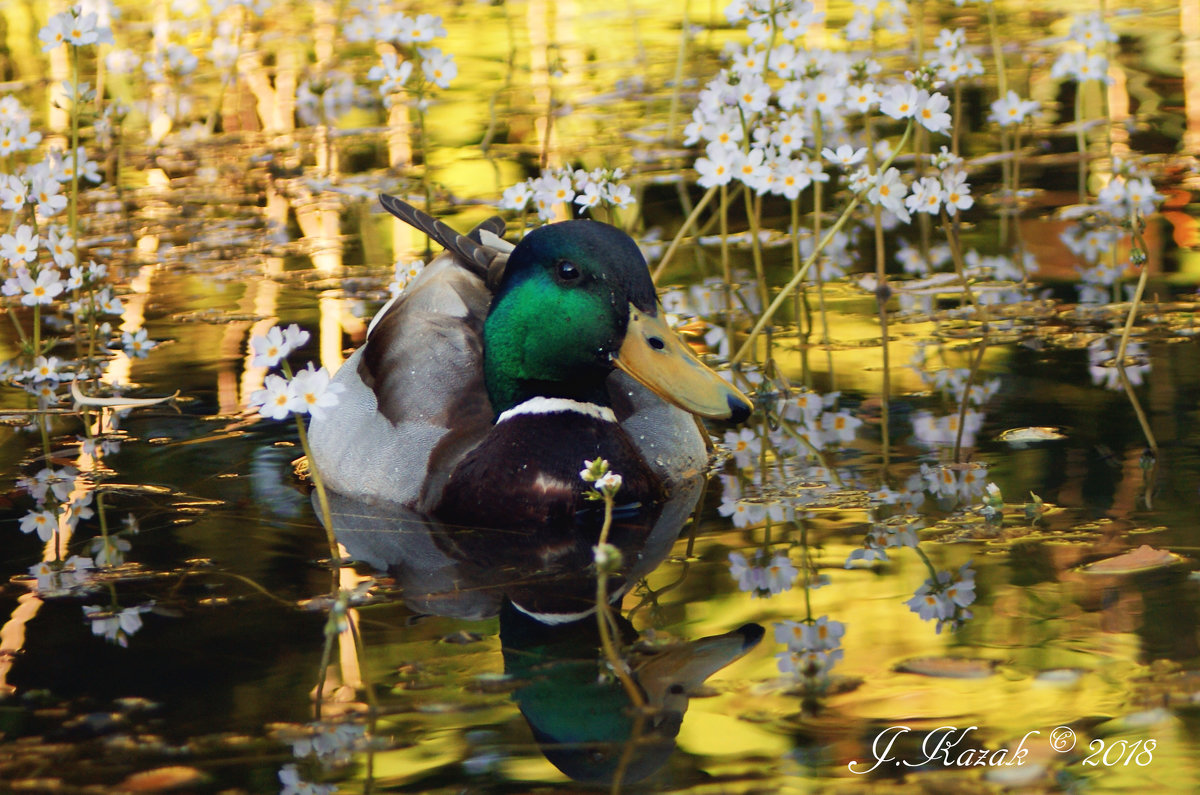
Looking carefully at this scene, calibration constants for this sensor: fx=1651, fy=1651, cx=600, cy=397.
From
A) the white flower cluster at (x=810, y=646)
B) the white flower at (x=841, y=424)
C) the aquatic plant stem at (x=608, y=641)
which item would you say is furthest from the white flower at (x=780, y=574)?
the white flower at (x=841, y=424)

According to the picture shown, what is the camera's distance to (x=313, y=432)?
6.10 meters

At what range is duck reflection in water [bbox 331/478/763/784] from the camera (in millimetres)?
3586

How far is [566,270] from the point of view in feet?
16.8

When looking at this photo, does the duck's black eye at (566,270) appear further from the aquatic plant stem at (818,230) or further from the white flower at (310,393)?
the aquatic plant stem at (818,230)

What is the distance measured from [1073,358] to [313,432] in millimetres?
2918

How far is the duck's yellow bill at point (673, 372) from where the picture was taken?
4824 millimetres

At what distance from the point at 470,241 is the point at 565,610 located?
2.12 metres

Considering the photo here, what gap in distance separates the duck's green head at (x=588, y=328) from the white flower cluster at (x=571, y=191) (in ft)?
3.08

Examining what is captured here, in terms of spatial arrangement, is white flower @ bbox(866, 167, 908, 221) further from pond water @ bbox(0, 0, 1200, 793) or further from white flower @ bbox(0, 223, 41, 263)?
white flower @ bbox(0, 223, 41, 263)

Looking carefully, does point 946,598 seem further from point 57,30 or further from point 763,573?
point 57,30

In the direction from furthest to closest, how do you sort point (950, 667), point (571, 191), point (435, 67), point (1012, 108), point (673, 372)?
1. point (1012, 108)
2. point (435, 67)
3. point (571, 191)
4. point (673, 372)
5. point (950, 667)

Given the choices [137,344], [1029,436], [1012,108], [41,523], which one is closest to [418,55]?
[137,344]

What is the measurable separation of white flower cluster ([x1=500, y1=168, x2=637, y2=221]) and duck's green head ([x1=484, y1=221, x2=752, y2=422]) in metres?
0.94

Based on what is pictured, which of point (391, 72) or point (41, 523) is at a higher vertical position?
point (391, 72)
